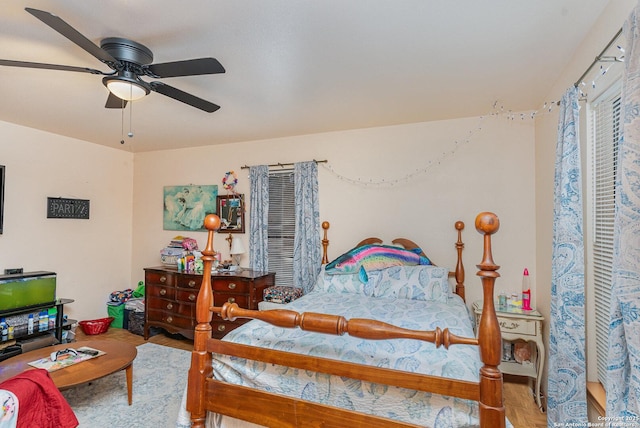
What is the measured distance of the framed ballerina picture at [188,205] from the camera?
444 centimetres

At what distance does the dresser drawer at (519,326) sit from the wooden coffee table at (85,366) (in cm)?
305

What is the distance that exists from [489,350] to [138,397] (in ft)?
9.18

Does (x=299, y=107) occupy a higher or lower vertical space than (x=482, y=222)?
higher

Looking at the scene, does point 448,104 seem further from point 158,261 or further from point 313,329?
point 158,261

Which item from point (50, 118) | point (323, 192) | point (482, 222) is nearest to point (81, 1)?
point (482, 222)

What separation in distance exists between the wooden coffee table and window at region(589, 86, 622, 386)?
3.22m

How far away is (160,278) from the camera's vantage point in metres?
4.00

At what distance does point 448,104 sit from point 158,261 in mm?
4472

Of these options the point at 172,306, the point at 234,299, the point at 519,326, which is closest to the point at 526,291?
the point at 519,326

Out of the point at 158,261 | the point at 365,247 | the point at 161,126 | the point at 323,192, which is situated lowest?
the point at 158,261

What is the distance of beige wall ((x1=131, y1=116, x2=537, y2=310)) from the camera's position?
3.08 m

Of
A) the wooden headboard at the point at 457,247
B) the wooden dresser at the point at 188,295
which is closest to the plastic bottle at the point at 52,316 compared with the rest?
the wooden dresser at the point at 188,295

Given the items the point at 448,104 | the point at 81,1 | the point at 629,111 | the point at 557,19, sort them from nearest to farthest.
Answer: the point at 629,111 → the point at 81,1 → the point at 557,19 → the point at 448,104

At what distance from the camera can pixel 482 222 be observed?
4.04 ft
